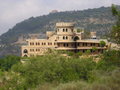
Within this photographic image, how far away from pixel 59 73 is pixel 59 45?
25.8 metres

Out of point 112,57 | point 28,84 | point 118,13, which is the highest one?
point 118,13

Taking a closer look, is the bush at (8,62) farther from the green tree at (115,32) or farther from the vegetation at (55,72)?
the green tree at (115,32)

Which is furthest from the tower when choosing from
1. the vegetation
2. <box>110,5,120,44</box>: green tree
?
<box>110,5,120,44</box>: green tree

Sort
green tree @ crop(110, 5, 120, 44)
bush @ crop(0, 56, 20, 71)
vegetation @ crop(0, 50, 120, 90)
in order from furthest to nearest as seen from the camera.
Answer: bush @ crop(0, 56, 20, 71), vegetation @ crop(0, 50, 120, 90), green tree @ crop(110, 5, 120, 44)

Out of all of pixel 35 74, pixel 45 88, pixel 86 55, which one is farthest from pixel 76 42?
pixel 45 88

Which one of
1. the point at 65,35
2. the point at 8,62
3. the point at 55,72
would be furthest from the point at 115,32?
the point at 8,62

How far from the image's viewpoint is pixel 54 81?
45.0 metres

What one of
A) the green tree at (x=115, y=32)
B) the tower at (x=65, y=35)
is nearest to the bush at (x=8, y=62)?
the tower at (x=65, y=35)

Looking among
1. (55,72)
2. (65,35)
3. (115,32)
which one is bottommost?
(55,72)

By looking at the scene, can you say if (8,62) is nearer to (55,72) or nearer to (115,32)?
(55,72)

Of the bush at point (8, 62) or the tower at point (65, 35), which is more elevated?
the tower at point (65, 35)

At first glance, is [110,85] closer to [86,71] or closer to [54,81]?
[54,81]

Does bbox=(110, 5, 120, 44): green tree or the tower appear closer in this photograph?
bbox=(110, 5, 120, 44): green tree

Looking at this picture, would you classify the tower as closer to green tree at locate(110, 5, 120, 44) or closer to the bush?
the bush
